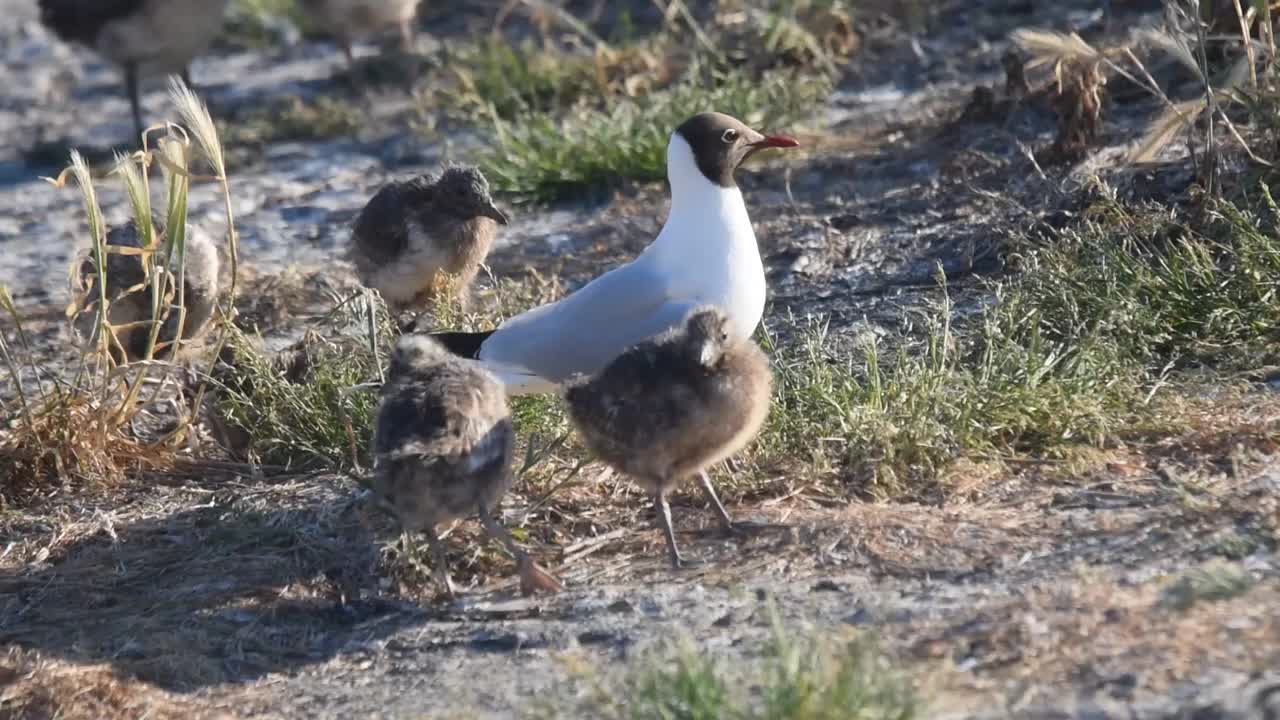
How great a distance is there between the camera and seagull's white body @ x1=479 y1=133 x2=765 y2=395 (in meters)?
6.27

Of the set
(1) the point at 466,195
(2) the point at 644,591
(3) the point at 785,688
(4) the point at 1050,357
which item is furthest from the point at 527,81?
→ (3) the point at 785,688

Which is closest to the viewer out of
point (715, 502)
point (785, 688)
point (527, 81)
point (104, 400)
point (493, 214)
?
point (785, 688)

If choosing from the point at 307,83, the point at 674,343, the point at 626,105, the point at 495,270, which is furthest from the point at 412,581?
the point at 307,83

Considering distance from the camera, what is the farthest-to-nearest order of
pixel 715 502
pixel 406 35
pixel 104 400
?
pixel 406 35
pixel 104 400
pixel 715 502

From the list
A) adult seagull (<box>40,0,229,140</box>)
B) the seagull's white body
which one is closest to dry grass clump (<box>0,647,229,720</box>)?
the seagull's white body

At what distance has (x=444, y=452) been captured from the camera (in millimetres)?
5363

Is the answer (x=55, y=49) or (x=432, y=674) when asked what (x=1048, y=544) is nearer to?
(x=432, y=674)

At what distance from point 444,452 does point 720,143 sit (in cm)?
193

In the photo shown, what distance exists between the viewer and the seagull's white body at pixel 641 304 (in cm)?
627

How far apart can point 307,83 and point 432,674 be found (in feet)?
27.1

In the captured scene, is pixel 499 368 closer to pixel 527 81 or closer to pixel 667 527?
pixel 667 527

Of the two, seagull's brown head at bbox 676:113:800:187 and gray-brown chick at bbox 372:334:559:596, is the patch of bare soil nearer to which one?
gray-brown chick at bbox 372:334:559:596

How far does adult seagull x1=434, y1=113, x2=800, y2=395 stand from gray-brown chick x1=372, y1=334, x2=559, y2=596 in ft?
1.65

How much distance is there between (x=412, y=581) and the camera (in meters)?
5.79
